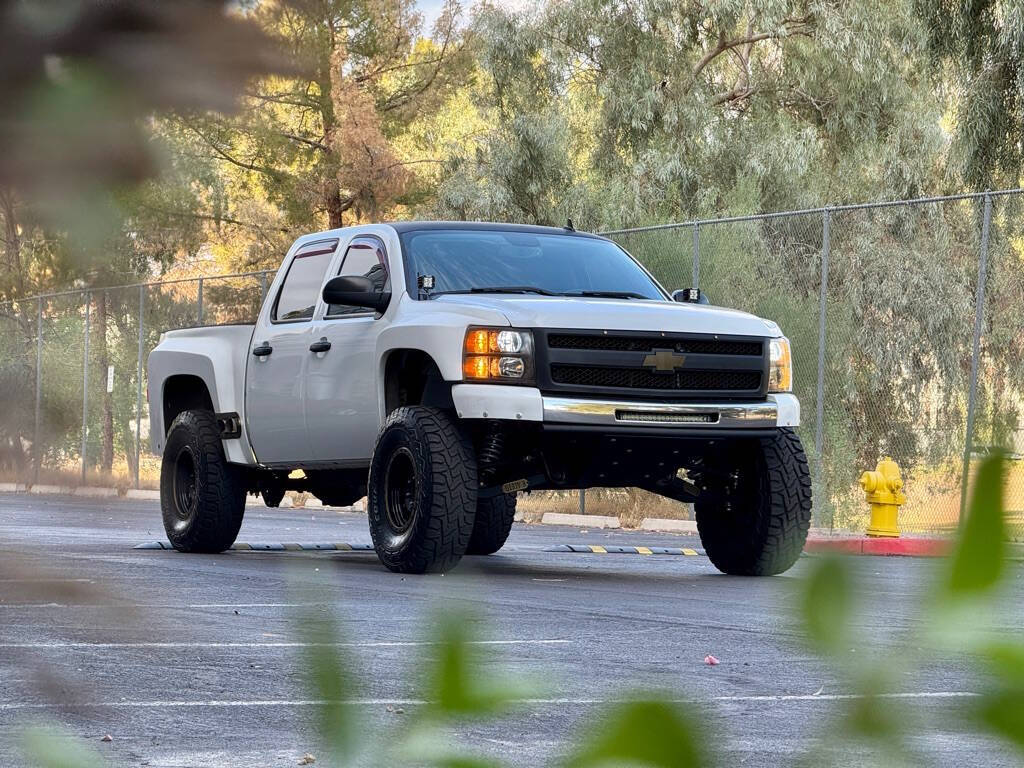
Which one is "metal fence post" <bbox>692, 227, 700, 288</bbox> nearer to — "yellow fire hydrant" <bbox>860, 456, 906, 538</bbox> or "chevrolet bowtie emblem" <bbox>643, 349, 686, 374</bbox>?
"yellow fire hydrant" <bbox>860, 456, 906, 538</bbox>

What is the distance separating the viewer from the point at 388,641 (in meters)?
6.37

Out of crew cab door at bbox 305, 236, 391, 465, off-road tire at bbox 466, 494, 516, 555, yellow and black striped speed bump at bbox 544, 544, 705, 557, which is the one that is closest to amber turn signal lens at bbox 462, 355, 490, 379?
crew cab door at bbox 305, 236, 391, 465

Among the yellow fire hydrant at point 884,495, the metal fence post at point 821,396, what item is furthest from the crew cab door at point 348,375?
the metal fence post at point 821,396

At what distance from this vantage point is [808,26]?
29.2 m

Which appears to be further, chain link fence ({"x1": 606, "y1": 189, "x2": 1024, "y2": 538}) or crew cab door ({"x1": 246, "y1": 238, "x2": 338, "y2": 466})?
chain link fence ({"x1": 606, "y1": 189, "x2": 1024, "y2": 538})

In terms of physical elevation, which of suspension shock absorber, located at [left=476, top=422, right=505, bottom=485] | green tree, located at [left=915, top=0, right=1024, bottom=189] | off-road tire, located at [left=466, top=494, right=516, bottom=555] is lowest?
off-road tire, located at [left=466, top=494, right=516, bottom=555]

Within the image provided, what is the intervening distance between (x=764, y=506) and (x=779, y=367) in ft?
2.66

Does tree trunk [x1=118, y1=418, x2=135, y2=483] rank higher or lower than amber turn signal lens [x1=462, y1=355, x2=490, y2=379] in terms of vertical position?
lower

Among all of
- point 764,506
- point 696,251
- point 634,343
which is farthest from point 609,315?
point 696,251

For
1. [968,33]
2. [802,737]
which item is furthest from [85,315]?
[968,33]

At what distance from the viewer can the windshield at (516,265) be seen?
420 inches

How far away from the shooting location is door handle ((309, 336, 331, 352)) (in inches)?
434

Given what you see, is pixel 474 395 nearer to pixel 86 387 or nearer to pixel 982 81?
pixel 86 387

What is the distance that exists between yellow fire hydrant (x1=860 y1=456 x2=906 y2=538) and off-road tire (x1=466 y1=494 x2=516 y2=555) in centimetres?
344
